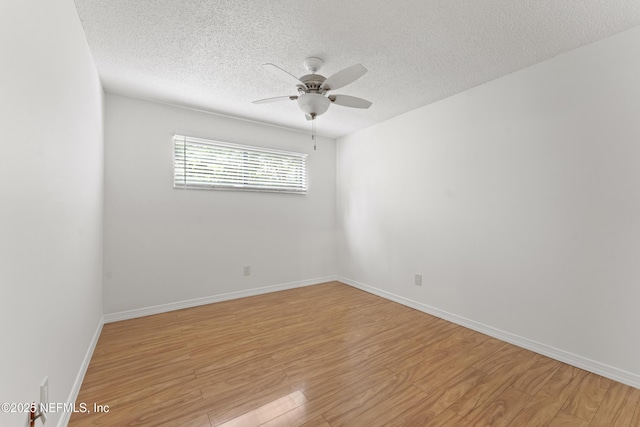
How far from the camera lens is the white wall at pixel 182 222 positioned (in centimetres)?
281

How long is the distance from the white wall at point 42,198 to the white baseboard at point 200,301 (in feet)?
3.32

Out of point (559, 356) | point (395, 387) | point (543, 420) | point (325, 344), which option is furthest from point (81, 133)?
point (559, 356)

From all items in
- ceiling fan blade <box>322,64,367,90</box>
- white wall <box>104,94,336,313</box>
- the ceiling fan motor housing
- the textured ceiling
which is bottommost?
white wall <box>104,94,336,313</box>

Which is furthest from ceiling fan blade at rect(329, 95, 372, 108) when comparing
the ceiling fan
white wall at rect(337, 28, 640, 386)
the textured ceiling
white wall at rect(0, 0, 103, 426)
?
white wall at rect(0, 0, 103, 426)

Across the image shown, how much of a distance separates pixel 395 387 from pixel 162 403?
1.48m

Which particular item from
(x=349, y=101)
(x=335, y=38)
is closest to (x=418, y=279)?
(x=349, y=101)

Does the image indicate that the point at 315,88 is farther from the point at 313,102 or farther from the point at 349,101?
the point at 349,101

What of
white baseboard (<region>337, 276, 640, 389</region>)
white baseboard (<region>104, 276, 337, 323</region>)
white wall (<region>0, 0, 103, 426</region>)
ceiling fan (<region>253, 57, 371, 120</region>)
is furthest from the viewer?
white baseboard (<region>104, 276, 337, 323</region>)

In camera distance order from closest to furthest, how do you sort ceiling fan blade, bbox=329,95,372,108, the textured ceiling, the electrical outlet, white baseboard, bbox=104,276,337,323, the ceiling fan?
1. the textured ceiling
2. the ceiling fan
3. ceiling fan blade, bbox=329,95,372,108
4. white baseboard, bbox=104,276,337,323
5. the electrical outlet

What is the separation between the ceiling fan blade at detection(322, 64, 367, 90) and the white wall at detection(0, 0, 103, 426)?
5.16 feet

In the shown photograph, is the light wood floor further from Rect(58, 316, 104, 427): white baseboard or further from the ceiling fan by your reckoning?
the ceiling fan

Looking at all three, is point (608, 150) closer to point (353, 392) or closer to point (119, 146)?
point (353, 392)

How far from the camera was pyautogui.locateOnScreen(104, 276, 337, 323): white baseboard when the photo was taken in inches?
110

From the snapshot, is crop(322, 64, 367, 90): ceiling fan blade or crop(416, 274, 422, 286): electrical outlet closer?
crop(322, 64, 367, 90): ceiling fan blade
